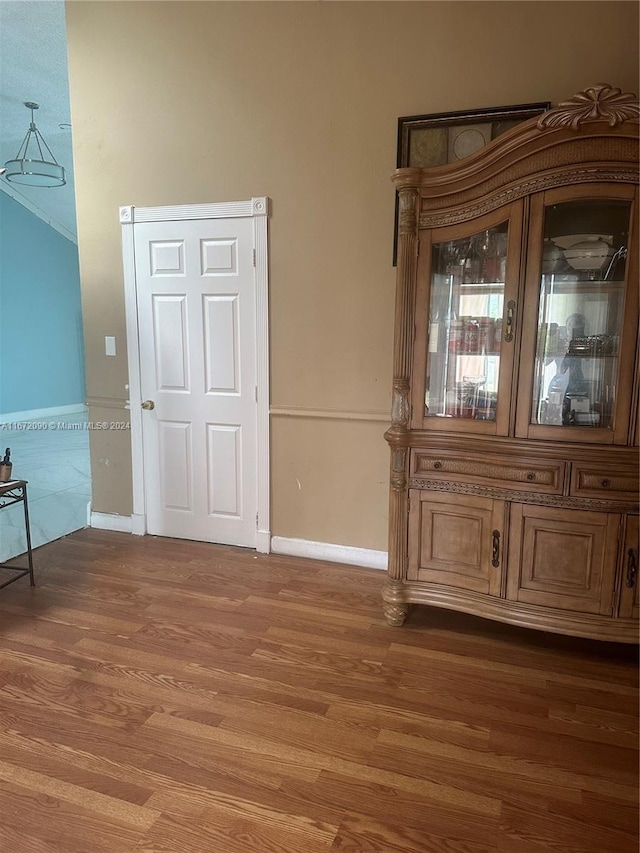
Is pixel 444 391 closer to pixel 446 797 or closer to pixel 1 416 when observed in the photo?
pixel 446 797

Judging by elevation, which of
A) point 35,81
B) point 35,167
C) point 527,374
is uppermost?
point 35,81

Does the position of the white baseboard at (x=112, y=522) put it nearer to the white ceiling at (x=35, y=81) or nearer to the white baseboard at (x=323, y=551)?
the white baseboard at (x=323, y=551)

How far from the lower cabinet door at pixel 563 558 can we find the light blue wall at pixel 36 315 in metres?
7.16

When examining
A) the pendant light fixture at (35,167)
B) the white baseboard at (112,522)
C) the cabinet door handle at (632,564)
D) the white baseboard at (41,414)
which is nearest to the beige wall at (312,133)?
the white baseboard at (112,522)

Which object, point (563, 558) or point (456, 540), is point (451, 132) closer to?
point (456, 540)

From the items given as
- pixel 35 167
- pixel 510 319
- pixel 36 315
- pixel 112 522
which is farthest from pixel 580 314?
pixel 36 315

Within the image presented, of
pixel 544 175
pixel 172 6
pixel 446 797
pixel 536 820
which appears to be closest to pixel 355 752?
pixel 446 797

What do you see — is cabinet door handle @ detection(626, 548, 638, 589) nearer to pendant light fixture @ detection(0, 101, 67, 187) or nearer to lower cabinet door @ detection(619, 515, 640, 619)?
lower cabinet door @ detection(619, 515, 640, 619)

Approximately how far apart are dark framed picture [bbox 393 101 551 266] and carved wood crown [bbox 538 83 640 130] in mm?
636

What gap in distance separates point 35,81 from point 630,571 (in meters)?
5.60

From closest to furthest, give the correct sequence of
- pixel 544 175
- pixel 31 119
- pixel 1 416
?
pixel 544 175 → pixel 31 119 → pixel 1 416

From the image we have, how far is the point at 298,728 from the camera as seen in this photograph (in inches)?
80.0

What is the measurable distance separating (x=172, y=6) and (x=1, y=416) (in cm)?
587

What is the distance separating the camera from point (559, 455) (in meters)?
2.38
